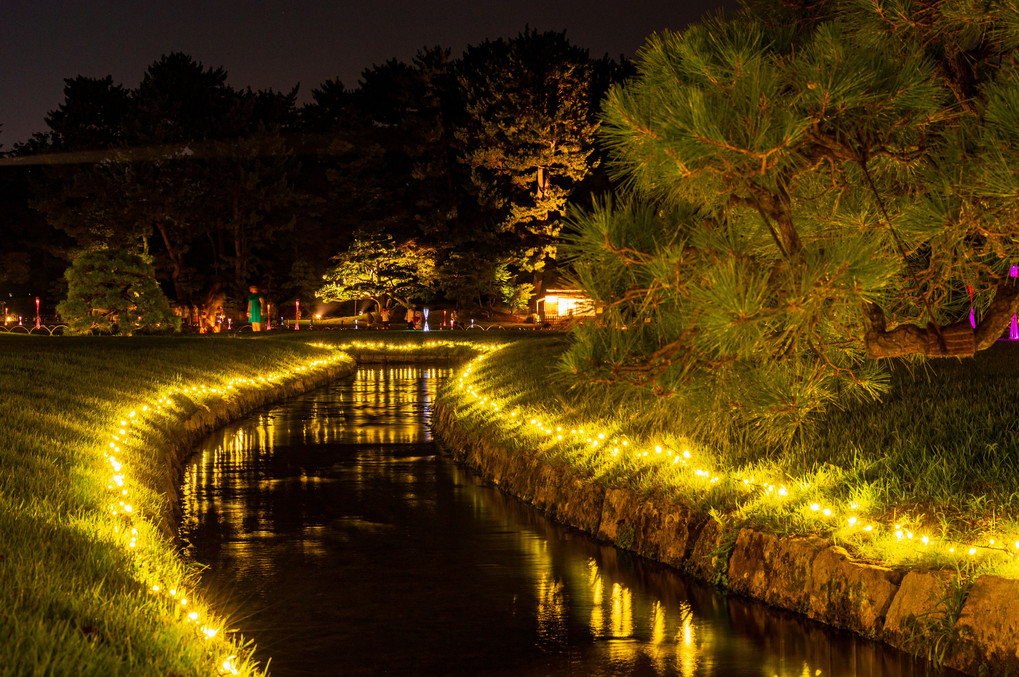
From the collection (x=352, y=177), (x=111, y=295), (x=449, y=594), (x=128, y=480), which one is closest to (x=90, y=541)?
(x=449, y=594)

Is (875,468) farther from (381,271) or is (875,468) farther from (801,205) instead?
(381,271)

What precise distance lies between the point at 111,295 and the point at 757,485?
100 feet

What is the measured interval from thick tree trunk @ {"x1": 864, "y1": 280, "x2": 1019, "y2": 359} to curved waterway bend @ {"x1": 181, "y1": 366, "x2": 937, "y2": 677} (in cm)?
207

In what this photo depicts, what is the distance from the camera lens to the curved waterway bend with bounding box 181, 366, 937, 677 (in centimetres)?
716

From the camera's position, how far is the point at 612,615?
27.1 ft

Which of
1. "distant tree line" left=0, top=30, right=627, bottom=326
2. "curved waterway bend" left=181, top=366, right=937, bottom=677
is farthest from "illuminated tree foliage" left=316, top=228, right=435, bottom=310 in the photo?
"curved waterway bend" left=181, top=366, right=937, bottom=677

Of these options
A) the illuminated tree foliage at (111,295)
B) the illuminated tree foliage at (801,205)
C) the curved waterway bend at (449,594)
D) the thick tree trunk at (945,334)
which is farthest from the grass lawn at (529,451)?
the illuminated tree foliage at (111,295)

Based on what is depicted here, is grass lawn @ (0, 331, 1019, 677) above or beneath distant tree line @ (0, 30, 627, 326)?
beneath

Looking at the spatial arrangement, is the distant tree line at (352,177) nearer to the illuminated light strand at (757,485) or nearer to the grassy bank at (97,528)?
the grassy bank at (97,528)

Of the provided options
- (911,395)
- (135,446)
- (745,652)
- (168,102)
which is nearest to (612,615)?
(745,652)

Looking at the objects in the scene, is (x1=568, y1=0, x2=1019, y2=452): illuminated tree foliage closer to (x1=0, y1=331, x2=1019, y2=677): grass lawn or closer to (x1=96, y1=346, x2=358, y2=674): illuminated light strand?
(x1=0, y1=331, x2=1019, y2=677): grass lawn

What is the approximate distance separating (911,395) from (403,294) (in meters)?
39.6

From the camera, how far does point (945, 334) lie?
696cm

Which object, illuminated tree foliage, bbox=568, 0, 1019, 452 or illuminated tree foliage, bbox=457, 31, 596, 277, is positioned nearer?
illuminated tree foliage, bbox=568, 0, 1019, 452
